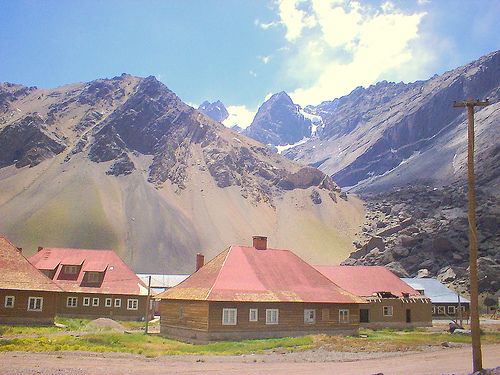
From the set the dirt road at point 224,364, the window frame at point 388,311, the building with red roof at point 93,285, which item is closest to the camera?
the dirt road at point 224,364

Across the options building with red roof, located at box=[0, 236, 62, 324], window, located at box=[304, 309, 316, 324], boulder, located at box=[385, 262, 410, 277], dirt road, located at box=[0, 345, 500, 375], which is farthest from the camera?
boulder, located at box=[385, 262, 410, 277]

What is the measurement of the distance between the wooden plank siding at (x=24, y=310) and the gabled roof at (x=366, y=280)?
27.8 m

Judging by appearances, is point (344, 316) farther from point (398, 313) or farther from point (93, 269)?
point (93, 269)

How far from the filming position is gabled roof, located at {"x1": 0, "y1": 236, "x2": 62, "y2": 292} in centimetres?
4541

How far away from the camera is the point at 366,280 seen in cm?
5756

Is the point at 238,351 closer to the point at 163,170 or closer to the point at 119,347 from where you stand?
the point at 119,347

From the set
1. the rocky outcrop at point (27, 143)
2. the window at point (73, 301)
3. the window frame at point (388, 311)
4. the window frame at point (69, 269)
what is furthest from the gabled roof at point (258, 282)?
the rocky outcrop at point (27, 143)

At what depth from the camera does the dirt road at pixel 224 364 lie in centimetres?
2177

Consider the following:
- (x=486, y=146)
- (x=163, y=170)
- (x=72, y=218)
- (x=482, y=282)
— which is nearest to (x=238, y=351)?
(x=482, y=282)

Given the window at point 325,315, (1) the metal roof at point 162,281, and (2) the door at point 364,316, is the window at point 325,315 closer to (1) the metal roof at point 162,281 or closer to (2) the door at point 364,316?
(2) the door at point 364,316

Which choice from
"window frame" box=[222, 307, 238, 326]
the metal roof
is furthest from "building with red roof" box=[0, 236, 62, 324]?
the metal roof

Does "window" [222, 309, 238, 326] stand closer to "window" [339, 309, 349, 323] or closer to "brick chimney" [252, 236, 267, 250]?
"brick chimney" [252, 236, 267, 250]

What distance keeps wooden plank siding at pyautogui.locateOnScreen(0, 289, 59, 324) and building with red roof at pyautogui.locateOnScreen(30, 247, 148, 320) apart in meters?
10.4

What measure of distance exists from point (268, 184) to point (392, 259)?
81.5 metres
